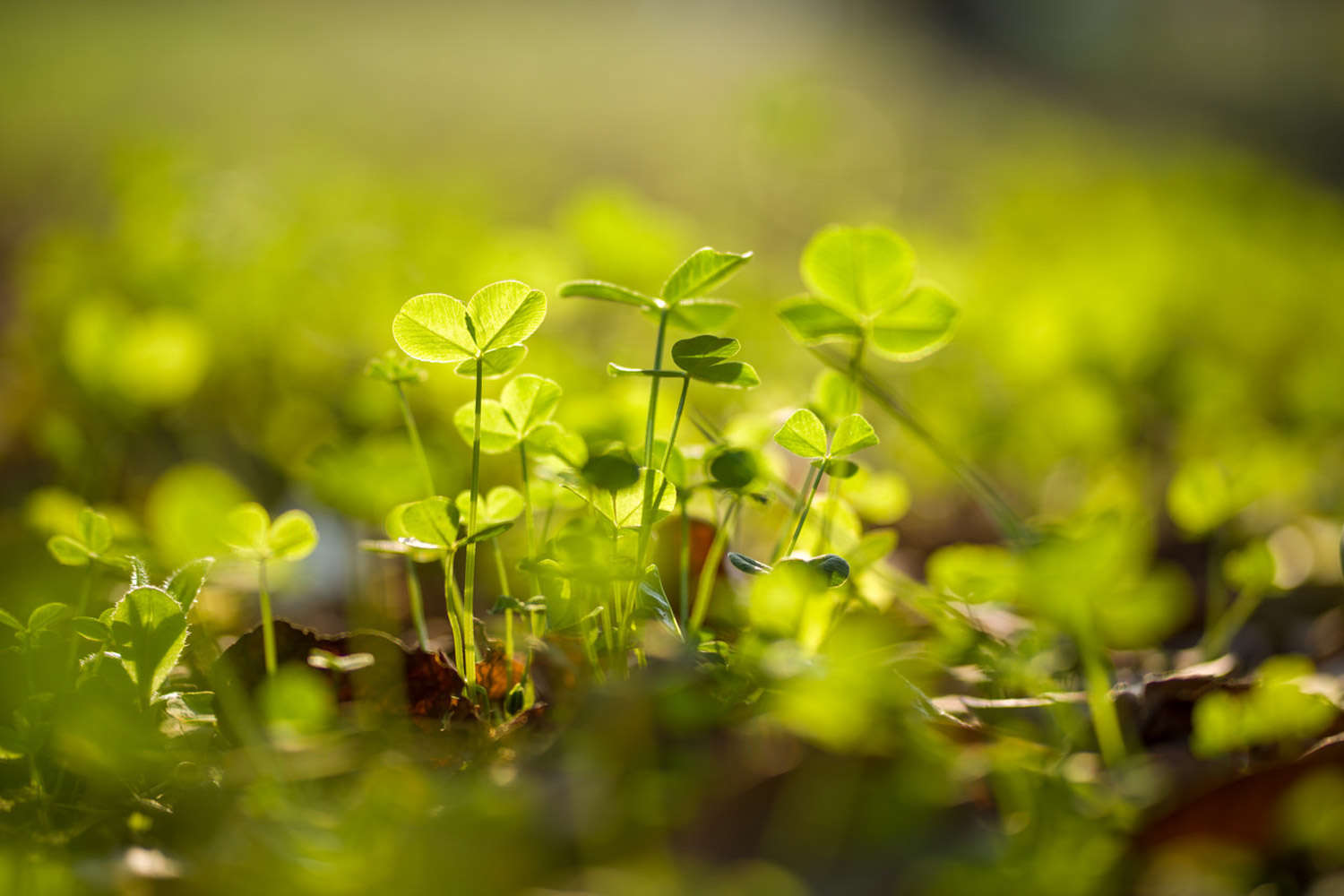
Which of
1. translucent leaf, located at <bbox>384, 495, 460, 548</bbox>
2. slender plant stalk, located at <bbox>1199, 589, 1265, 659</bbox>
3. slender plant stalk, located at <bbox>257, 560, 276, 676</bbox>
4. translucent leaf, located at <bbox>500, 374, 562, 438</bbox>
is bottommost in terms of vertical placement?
slender plant stalk, located at <bbox>1199, 589, 1265, 659</bbox>

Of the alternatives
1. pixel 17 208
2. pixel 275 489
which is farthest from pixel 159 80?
pixel 275 489

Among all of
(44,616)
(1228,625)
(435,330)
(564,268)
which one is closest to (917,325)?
(435,330)

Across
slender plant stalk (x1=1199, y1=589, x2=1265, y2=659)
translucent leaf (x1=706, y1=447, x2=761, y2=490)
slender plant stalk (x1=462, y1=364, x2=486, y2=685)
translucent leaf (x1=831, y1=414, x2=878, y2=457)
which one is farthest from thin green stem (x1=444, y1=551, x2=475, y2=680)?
slender plant stalk (x1=1199, y1=589, x2=1265, y2=659)

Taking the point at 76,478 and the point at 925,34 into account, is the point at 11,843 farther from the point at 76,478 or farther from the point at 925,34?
the point at 925,34

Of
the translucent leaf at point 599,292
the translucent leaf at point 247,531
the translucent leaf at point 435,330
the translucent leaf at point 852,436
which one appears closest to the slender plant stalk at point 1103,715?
the translucent leaf at point 852,436

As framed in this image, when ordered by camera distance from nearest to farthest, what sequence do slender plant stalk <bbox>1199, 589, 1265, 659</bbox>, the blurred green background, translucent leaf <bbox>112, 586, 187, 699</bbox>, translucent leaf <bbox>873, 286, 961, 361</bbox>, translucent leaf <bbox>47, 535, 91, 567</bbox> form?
translucent leaf <bbox>112, 586, 187, 699</bbox> < translucent leaf <bbox>47, 535, 91, 567</bbox> < translucent leaf <bbox>873, 286, 961, 361</bbox> < slender plant stalk <bbox>1199, 589, 1265, 659</bbox> < the blurred green background

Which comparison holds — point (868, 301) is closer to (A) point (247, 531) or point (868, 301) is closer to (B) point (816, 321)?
(B) point (816, 321)

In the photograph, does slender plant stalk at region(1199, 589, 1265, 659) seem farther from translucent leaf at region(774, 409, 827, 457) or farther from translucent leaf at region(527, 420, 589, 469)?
translucent leaf at region(527, 420, 589, 469)
